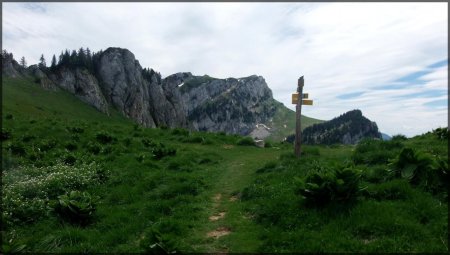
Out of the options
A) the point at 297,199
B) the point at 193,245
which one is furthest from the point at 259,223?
the point at 193,245

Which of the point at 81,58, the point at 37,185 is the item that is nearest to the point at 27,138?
the point at 37,185

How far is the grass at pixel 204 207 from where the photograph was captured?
9.38 metres

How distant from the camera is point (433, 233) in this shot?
894 centimetres

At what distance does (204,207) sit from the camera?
13617 mm

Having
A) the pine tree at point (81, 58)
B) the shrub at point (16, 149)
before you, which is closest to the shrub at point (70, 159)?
the shrub at point (16, 149)

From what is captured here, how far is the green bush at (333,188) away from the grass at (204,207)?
0.94 feet

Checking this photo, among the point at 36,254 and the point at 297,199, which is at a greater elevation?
the point at 297,199

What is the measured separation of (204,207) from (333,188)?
4.92m

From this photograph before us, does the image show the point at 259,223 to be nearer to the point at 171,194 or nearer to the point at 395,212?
the point at 395,212

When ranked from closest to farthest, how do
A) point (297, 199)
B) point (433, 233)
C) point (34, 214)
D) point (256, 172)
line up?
point (433, 233) < point (297, 199) < point (34, 214) < point (256, 172)

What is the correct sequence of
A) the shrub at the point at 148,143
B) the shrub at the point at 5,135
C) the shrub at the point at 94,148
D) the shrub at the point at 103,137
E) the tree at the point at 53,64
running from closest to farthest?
the shrub at the point at 94,148 < the shrub at the point at 5,135 < the shrub at the point at 103,137 < the shrub at the point at 148,143 < the tree at the point at 53,64

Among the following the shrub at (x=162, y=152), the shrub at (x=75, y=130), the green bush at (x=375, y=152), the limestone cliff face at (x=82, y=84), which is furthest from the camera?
the limestone cliff face at (x=82, y=84)

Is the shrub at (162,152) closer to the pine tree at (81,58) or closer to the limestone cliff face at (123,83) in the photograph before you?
the limestone cliff face at (123,83)

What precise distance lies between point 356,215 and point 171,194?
25.3ft
